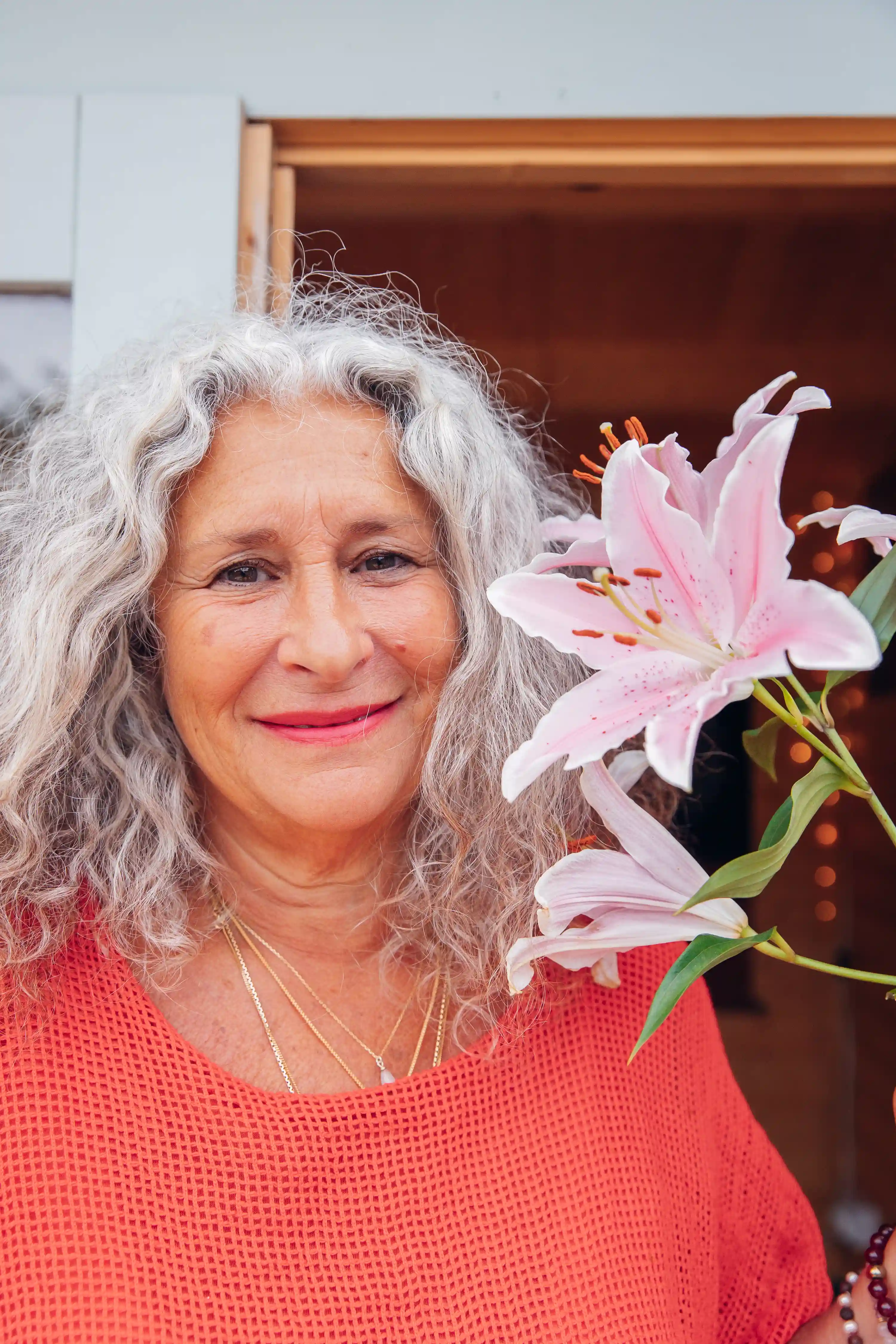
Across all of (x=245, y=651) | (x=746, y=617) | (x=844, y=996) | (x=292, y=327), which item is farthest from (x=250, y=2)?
(x=844, y=996)

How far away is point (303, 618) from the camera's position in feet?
3.62

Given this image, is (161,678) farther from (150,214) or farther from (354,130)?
(354,130)

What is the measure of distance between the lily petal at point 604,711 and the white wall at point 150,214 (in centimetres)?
97

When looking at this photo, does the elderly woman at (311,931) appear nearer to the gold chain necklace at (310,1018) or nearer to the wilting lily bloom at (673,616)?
the gold chain necklace at (310,1018)

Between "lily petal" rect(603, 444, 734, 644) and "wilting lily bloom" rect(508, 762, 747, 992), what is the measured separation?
18cm

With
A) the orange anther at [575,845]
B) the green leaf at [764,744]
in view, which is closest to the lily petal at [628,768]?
the orange anther at [575,845]

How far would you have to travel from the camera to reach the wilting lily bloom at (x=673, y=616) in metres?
0.68

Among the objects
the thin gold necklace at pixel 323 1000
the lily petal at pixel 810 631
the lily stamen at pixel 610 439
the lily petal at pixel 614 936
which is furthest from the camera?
the thin gold necklace at pixel 323 1000

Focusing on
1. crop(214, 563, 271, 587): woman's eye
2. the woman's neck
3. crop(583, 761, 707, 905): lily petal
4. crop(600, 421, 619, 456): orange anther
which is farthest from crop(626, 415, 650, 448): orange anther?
the woman's neck

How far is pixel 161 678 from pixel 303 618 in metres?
0.26

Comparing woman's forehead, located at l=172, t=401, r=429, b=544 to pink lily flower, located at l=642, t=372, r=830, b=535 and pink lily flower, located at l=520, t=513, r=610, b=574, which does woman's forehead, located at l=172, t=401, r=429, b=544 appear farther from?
pink lily flower, located at l=642, t=372, r=830, b=535

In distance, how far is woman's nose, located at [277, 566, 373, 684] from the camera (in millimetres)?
1078

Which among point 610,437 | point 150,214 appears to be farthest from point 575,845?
point 150,214

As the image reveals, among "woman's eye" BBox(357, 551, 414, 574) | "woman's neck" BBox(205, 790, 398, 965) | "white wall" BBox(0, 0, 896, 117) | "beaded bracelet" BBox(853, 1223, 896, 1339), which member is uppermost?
"white wall" BBox(0, 0, 896, 117)
